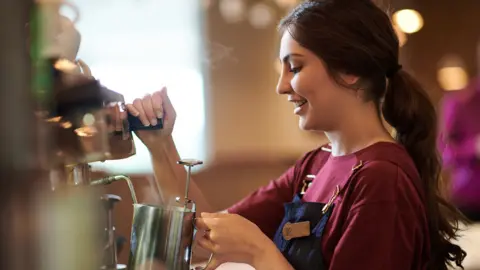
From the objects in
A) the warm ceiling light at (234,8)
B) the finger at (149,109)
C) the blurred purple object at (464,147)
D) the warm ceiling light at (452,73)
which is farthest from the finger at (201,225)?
the warm ceiling light at (452,73)

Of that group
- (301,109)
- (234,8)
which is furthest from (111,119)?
(234,8)

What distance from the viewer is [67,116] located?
0.46 m

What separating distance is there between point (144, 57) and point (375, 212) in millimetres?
279

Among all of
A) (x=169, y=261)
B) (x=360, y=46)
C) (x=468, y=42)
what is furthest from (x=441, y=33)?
(x=169, y=261)

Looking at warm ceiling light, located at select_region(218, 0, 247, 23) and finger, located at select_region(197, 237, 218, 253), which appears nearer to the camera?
finger, located at select_region(197, 237, 218, 253)

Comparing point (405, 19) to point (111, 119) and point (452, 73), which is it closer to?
point (111, 119)

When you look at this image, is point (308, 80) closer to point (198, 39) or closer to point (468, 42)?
point (198, 39)

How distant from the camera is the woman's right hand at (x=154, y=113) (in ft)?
1.82

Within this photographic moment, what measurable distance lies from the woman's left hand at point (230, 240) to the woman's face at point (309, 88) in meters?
0.14

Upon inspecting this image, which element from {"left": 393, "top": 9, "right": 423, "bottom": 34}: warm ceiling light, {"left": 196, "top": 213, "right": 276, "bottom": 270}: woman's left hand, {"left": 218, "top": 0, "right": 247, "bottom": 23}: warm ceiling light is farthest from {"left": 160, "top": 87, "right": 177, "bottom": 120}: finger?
{"left": 218, "top": 0, "right": 247, "bottom": 23}: warm ceiling light

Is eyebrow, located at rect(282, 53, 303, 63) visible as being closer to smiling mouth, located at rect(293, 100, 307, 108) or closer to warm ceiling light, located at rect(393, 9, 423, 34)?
smiling mouth, located at rect(293, 100, 307, 108)

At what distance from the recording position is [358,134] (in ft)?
2.31

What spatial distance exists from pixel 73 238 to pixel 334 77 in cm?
35

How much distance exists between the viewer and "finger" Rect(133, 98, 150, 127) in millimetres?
549
